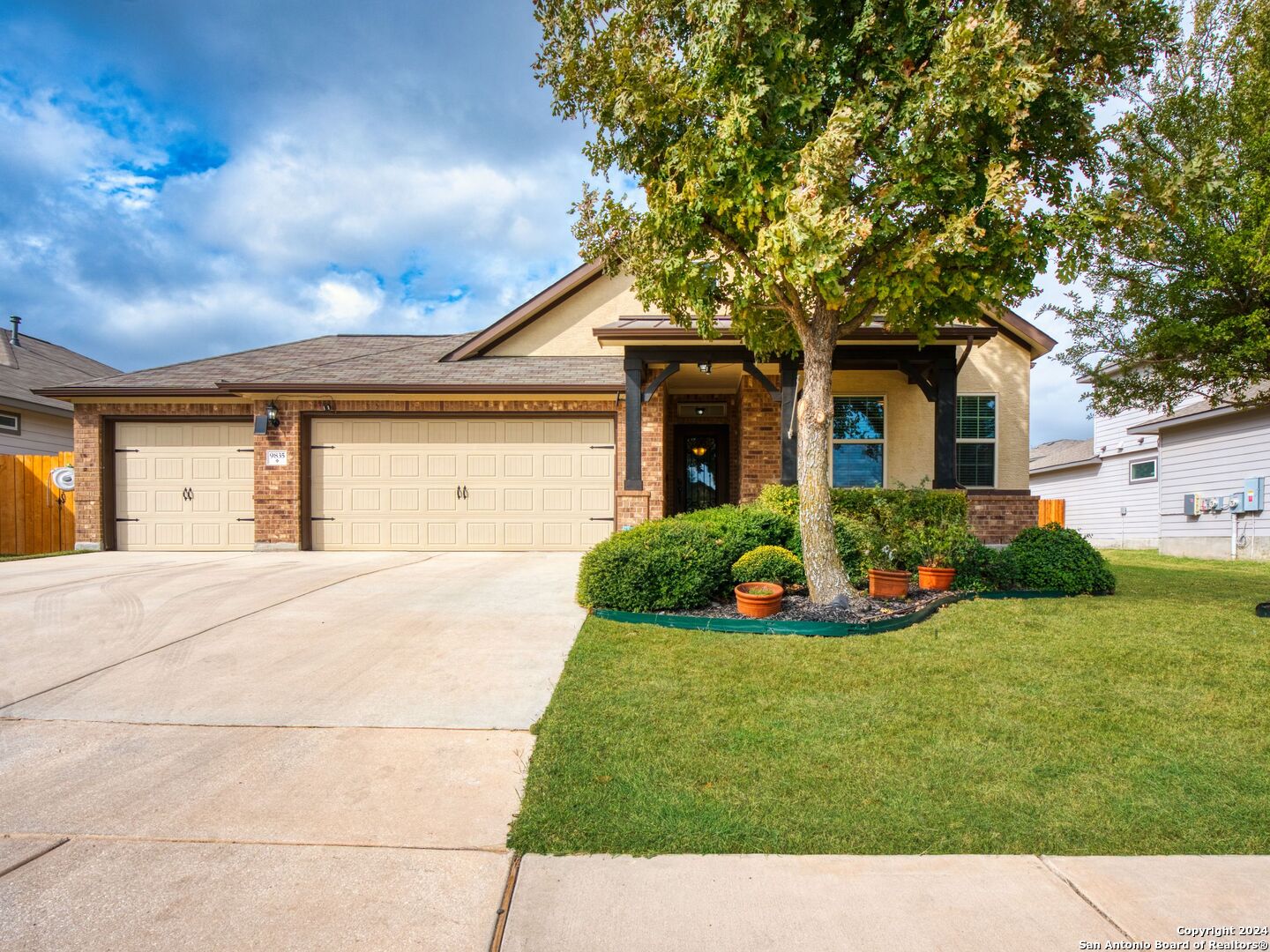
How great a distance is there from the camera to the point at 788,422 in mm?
9047

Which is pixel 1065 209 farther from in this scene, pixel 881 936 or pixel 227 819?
pixel 227 819

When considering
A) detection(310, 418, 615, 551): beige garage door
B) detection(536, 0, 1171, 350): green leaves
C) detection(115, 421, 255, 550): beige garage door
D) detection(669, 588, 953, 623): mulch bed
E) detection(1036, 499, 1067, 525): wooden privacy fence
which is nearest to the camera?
detection(536, 0, 1171, 350): green leaves

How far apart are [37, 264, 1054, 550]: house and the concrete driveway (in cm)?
461

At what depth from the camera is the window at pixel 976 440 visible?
34.8 feet

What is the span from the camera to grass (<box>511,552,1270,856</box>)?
2.36 meters

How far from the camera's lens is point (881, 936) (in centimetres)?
184

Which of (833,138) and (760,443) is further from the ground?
(833,138)

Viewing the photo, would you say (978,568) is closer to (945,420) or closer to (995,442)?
(945,420)

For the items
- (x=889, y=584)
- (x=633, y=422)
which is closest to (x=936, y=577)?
(x=889, y=584)

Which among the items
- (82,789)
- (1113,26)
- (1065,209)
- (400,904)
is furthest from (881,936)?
(1113,26)

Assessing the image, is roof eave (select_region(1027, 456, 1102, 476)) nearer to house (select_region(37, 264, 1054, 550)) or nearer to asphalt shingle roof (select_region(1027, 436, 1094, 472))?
asphalt shingle roof (select_region(1027, 436, 1094, 472))

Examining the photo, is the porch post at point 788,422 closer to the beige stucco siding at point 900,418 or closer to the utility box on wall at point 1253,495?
the beige stucco siding at point 900,418

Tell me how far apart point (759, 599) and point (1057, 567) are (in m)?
3.91

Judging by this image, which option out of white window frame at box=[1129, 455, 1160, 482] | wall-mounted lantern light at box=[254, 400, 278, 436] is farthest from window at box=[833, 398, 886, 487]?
white window frame at box=[1129, 455, 1160, 482]
